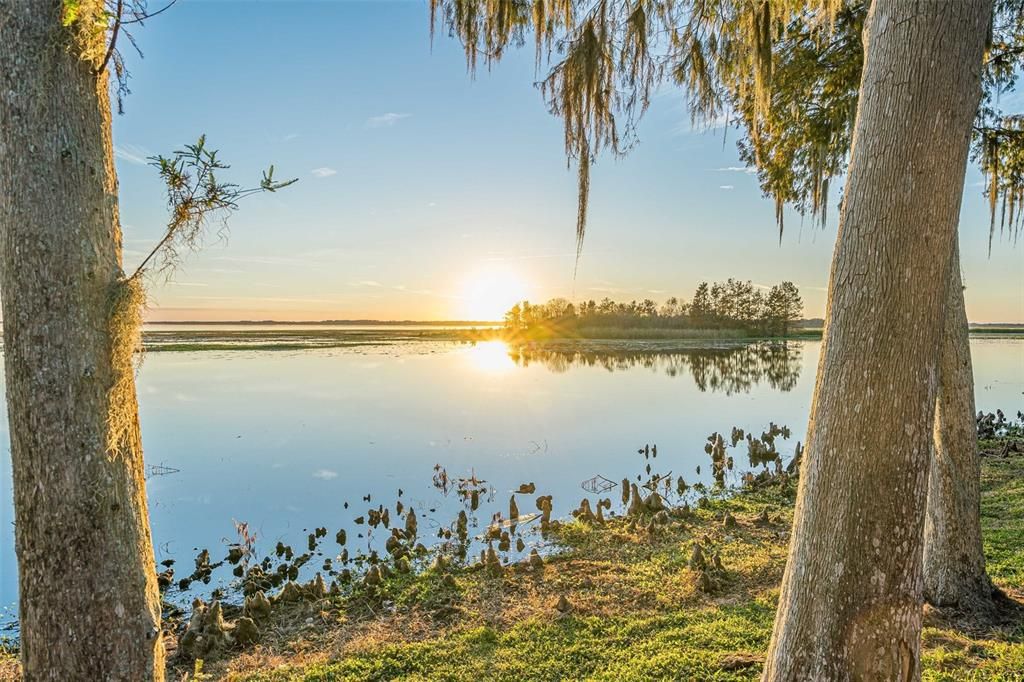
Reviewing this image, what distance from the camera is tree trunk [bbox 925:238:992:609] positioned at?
3756 millimetres

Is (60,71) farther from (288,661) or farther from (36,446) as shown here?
(288,661)

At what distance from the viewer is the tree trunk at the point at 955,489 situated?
3.76 meters

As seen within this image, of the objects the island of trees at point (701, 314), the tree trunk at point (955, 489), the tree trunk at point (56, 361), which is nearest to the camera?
the tree trunk at point (56, 361)

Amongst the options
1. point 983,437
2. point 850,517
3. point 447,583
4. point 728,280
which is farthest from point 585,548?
point 728,280

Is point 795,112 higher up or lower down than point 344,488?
higher up

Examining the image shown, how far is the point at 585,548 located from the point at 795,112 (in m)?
5.49

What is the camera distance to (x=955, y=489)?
3.82 m

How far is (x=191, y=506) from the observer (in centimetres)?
787

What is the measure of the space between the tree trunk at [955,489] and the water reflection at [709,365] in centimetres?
1549

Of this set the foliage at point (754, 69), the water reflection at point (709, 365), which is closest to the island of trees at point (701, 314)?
the water reflection at point (709, 365)

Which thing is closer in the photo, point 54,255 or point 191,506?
point 54,255

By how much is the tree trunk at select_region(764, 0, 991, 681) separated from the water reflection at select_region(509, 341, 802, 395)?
17.6 m

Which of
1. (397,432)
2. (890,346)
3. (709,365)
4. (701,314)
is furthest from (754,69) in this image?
(701,314)

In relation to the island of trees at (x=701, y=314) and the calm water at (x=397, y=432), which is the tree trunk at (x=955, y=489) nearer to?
the calm water at (x=397, y=432)
